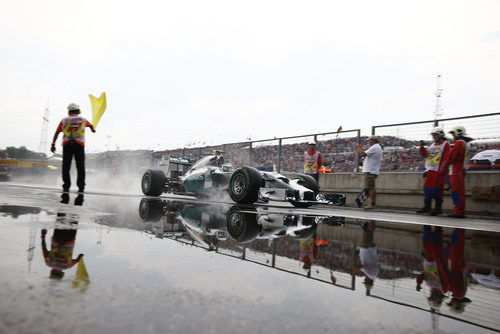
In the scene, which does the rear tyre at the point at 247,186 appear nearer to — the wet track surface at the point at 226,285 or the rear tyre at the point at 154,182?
the rear tyre at the point at 154,182

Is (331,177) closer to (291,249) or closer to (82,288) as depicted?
(291,249)

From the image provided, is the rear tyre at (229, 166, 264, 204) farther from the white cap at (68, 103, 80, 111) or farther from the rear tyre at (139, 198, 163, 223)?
the white cap at (68, 103, 80, 111)

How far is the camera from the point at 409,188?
9531mm

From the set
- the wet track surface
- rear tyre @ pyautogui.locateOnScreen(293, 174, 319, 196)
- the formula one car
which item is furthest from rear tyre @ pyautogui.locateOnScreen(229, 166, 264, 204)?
the wet track surface

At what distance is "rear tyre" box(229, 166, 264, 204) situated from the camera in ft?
21.5

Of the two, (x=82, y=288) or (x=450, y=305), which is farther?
(x=450, y=305)

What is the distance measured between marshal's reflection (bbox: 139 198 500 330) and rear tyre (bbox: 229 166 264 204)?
10.3ft

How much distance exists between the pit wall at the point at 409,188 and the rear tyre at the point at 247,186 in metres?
4.86

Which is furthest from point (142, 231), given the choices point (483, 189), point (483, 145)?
point (483, 145)

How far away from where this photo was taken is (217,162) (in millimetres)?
8445

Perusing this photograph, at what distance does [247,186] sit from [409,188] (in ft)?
17.3

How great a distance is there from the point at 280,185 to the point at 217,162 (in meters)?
2.20

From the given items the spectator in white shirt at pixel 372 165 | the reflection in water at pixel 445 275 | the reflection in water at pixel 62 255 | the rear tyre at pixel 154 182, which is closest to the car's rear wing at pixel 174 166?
the rear tyre at pixel 154 182

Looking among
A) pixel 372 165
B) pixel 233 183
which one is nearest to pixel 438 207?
pixel 372 165
